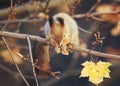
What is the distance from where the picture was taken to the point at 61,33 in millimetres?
2928

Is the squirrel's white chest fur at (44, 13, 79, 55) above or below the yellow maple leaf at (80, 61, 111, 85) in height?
above

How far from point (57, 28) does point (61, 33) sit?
0.08 metres

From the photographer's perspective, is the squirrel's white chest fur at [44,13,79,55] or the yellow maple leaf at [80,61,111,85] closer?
the squirrel's white chest fur at [44,13,79,55]

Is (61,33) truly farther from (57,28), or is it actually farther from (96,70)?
(96,70)

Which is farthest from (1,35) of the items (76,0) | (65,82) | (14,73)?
(65,82)

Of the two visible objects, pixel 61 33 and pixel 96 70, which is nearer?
pixel 61 33

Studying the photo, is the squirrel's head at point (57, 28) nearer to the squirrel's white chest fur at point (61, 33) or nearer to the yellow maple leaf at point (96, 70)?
the squirrel's white chest fur at point (61, 33)

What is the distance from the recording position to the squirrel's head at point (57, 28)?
9.14ft

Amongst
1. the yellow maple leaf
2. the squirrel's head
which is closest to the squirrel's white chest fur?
the squirrel's head

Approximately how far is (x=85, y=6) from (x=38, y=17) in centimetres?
83

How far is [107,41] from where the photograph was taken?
18.2ft

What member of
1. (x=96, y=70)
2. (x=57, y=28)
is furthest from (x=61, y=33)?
(x=96, y=70)

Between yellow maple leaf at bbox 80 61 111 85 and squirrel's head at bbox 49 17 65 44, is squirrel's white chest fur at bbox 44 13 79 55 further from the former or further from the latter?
yellow maple leaf at bbox 80 61 111 85

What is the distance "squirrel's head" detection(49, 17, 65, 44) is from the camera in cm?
279
